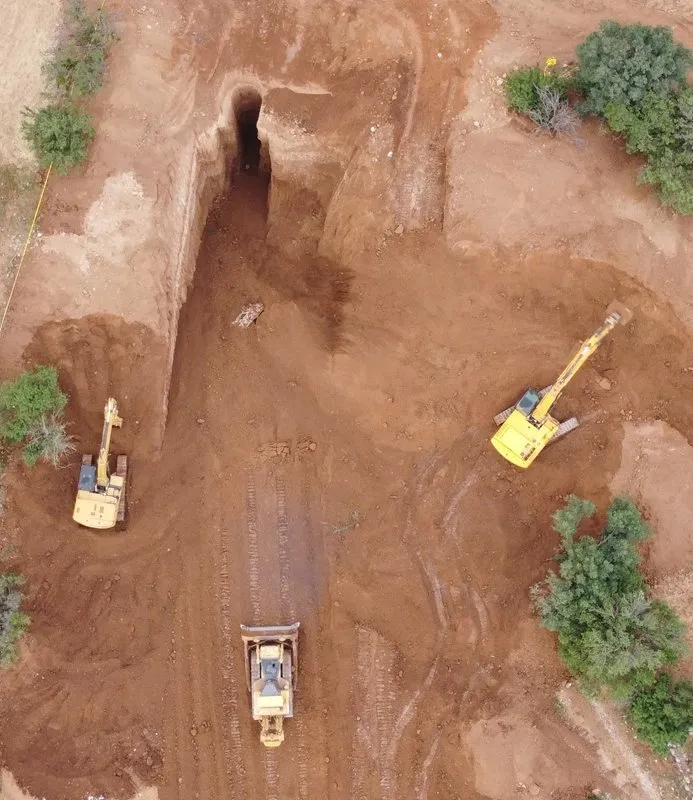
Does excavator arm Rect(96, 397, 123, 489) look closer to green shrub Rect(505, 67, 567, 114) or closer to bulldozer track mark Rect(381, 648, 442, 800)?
bulldozer track mark Rect(381, 648, 442, 800)

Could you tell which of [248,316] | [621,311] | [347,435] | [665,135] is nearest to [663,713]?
[621,311]

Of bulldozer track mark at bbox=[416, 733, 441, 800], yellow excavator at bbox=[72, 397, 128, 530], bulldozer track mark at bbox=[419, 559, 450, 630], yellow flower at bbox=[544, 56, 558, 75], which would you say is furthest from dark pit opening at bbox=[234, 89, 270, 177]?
bulldozer track mark at bbox=[416, 733, 441, 800]

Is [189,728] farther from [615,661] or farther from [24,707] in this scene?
[615,661]

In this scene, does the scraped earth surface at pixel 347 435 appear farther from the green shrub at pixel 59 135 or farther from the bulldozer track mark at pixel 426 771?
the green shrub at pixel 59 135

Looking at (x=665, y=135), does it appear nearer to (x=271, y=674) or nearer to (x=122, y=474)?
(x=122, y=474)

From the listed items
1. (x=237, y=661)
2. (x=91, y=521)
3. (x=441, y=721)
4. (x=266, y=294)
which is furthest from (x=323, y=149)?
(x=441, y=721)

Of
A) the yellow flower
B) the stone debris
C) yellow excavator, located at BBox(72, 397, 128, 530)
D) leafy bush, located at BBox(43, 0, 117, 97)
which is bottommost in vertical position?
yellow excavator, located at BBox(72, 397, 128, 530)
